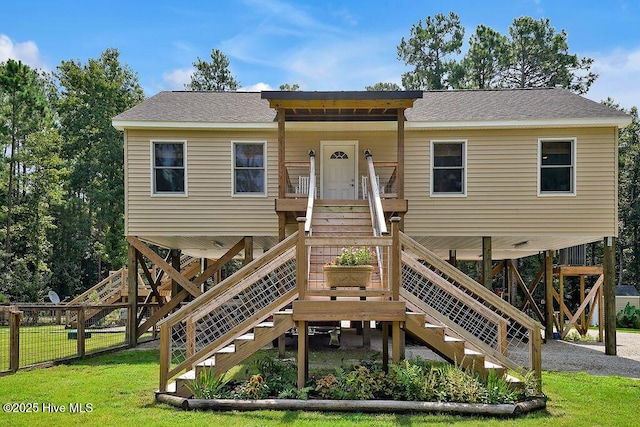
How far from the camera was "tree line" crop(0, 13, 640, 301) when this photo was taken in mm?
30422

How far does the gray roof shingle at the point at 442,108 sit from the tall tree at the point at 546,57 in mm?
19291

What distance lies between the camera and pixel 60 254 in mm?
35188

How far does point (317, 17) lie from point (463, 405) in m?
18.3

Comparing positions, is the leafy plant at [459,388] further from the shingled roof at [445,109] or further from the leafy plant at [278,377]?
the shingled roof at [445,109]

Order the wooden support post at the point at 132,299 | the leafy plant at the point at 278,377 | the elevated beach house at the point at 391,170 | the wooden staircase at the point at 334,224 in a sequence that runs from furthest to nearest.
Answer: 1. the wooden support post at the point at 132,299
2. the elevated beach house at the point at 391,170
3. the wooden staircase at the point at 334,224
4. the leafy plant at the point at 278,377

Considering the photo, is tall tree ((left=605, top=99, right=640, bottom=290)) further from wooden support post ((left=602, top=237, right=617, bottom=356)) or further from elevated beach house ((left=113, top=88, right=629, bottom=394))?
elevated beach house ((left=113, top=88, right=629, bottom=394))

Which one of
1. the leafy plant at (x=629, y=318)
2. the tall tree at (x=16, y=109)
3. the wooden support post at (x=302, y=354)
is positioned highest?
the tall tree at (x=16, y=109)

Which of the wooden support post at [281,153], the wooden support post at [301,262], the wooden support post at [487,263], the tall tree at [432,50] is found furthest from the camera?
the tall tree at [432,50]

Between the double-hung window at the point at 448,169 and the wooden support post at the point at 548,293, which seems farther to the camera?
the wooden support post at the point at 548,293

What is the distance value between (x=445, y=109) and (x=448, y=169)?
5.85 ft

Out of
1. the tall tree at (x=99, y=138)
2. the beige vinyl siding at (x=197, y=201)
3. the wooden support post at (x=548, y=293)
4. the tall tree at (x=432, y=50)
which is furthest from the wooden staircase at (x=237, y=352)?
the tall tree at (x=432, y=50)

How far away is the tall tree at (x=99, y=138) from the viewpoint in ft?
107

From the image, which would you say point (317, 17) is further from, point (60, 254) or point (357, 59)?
point (60, 254)

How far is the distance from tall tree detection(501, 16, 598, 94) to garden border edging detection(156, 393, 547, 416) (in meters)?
29.7
